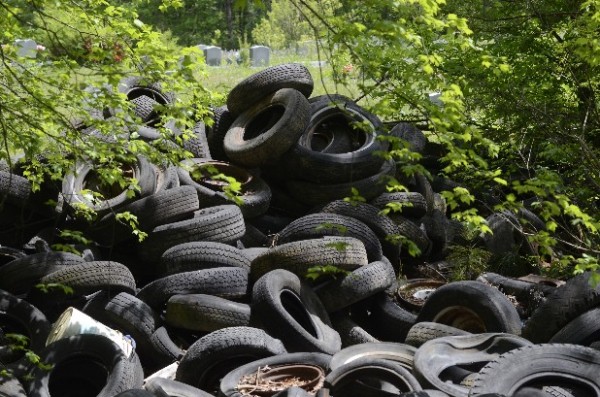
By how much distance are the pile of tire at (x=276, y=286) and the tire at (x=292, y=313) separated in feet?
0.05

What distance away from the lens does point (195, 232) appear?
902 centimetres

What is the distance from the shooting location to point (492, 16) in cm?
1051

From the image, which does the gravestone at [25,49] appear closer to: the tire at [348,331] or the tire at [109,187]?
the tire at [109,187]

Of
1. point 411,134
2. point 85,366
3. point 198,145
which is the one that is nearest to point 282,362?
point 85,366

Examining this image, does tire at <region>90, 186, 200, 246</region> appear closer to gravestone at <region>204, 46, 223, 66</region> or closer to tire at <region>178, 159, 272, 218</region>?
tire at <region>178, 159, 272, 218</region>

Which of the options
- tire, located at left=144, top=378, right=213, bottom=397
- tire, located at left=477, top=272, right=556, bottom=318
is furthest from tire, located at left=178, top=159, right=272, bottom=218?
tire, located at left=144, top=378, right=213, bottom=397

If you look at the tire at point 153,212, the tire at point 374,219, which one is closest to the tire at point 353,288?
the tire at point 374,219

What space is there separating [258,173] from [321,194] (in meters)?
0.93

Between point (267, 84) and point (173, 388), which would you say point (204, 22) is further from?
point (173, 388)

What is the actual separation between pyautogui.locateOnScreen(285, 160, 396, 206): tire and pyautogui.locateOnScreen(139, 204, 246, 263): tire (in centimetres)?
145

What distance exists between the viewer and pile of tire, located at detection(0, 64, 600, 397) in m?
6.50

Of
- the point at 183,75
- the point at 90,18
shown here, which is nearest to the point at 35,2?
the point at 90,18

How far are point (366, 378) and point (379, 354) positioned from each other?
66 centimetres

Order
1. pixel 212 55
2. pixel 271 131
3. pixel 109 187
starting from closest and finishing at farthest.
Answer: pixel 109 187
pixel 271 131
pixel 212 55
